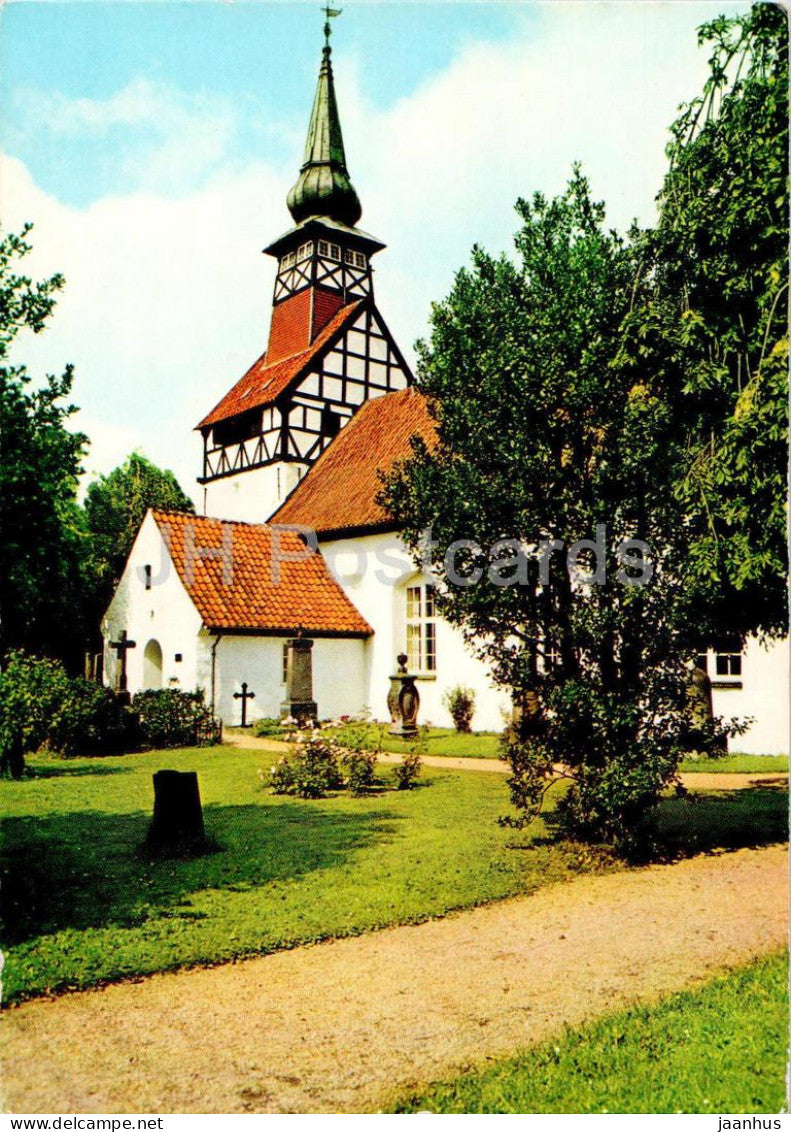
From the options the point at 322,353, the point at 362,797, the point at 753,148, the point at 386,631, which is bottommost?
the point at 362,797

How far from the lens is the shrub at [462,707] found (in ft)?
62.1

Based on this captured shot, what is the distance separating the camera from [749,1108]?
11.7 ft

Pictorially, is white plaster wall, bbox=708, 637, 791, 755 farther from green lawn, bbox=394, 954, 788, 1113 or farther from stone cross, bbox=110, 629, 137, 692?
stone cross, bbox=110, 629, 137, 692

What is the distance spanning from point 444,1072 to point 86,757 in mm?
12395

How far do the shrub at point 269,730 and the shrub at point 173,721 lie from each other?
1.20 m

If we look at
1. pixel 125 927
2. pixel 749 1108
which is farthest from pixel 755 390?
pixel 125 927

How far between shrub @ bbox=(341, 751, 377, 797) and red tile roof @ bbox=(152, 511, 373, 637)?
7.79 m

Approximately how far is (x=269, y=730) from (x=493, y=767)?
5.85 meters

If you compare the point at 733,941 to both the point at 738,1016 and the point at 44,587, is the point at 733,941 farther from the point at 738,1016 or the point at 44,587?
the point at 44,587

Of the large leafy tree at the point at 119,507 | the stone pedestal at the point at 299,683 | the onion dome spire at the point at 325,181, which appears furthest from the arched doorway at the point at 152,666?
the onion dome spire at the point at 325,181

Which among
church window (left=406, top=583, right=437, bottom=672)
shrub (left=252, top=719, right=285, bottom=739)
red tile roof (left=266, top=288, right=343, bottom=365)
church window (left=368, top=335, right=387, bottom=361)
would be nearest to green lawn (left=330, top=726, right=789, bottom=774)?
church window (left=406, top=583, right=437, bottom=672)

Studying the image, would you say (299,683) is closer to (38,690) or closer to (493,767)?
(38,690)

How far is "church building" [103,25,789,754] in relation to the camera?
1889 cm

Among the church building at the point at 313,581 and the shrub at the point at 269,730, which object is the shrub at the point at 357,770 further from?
the shrub at the point at 269,730
